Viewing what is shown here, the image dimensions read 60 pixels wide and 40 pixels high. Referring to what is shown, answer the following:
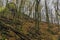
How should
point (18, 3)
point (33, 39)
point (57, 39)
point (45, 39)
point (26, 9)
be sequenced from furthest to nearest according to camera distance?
point (26, 9)
point (18, 3)
point (57, 39)
point (45, 39)
point (33, 39)

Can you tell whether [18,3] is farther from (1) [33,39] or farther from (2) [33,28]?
(1) [33,39]

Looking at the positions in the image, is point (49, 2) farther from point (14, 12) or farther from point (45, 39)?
point (45, 39)

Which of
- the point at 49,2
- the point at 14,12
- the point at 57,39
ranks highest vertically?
the point at 49,2

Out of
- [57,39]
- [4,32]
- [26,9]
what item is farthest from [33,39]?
[26,9]

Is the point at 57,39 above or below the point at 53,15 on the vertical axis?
below

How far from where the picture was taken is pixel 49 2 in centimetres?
1853

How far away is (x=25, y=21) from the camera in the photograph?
13430 millimetres

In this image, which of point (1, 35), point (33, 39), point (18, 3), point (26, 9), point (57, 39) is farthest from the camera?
point (26, 9)

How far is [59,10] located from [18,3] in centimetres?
612

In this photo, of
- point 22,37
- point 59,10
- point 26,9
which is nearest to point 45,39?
point 22,37

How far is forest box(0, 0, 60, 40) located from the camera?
922cm

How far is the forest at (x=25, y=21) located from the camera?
9.22 meters

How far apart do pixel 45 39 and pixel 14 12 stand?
Result: 321cm

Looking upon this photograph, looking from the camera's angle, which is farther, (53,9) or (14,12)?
(53,9)
